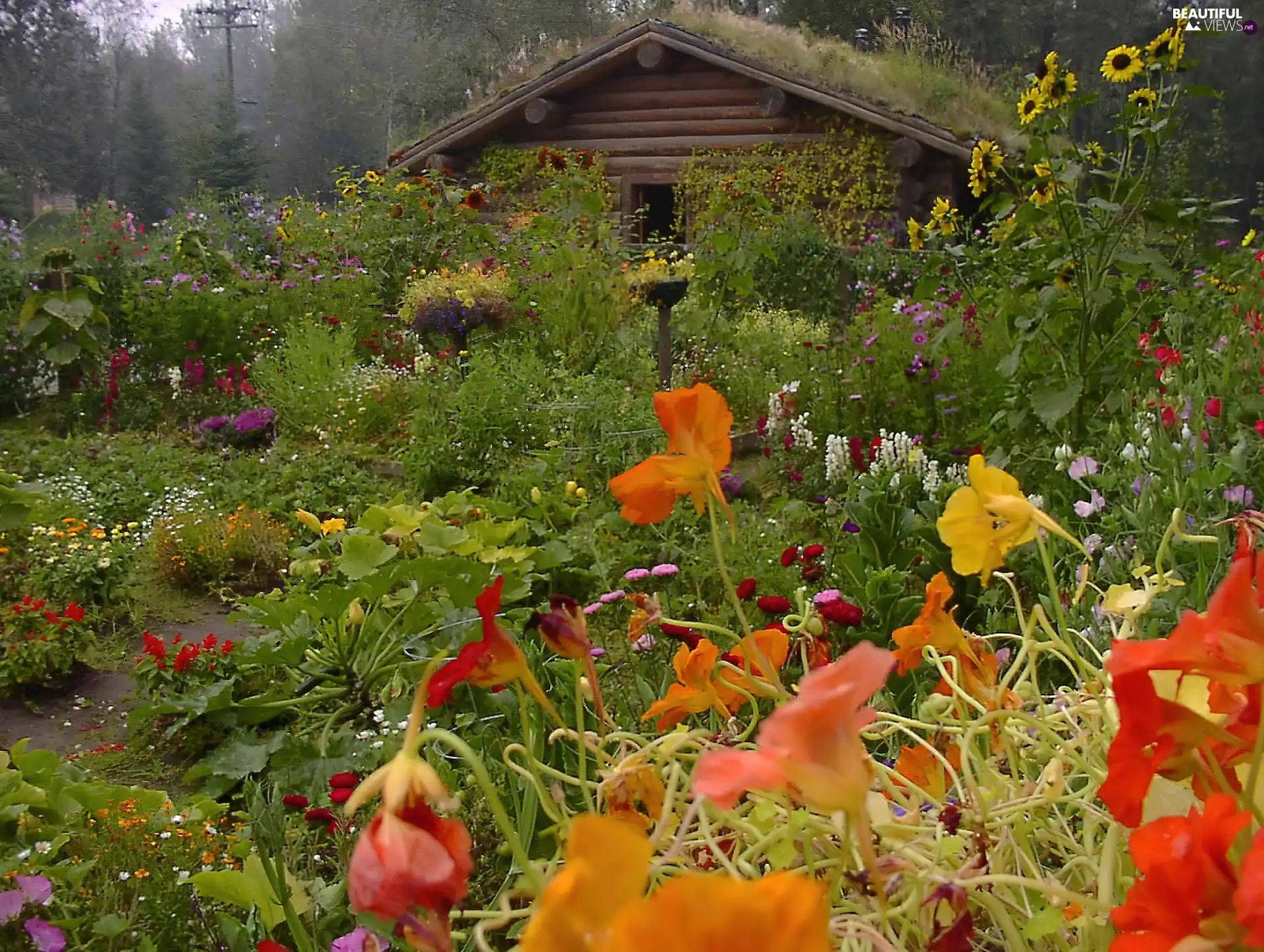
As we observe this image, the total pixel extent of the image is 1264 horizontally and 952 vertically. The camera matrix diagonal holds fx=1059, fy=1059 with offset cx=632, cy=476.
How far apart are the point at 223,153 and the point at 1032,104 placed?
21677 millimetres

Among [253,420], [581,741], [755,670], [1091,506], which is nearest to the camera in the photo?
[581,741]

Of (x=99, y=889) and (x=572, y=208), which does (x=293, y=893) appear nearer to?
(x=99, y=889)

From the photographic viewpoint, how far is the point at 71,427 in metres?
6.70

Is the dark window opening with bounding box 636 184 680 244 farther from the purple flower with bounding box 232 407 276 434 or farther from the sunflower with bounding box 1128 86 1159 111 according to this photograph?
the sunflower with bounding box 1128 86 1159 111

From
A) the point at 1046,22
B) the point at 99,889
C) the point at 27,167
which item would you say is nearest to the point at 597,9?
the point at 1046,22

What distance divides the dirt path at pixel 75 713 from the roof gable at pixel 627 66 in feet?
29.9

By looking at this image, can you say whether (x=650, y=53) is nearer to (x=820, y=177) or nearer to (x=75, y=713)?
(x=820, y=177)

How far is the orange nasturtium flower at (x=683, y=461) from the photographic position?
1.65 ft

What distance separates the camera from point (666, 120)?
1312 cm

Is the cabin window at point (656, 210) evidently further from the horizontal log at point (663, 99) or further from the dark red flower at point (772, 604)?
the dark red flower at point (772, 604)

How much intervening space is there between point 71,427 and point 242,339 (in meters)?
1.30

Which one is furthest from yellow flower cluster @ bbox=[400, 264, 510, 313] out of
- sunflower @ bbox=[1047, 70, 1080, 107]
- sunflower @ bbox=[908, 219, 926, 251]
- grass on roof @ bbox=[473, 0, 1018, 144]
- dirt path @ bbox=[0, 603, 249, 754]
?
grass on roof @ bbox=[473, 0, 1018, 144]

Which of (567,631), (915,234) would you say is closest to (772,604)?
(567,631)

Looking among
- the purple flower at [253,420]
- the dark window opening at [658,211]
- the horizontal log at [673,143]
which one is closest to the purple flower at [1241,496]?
the purple flower at [253,420]
